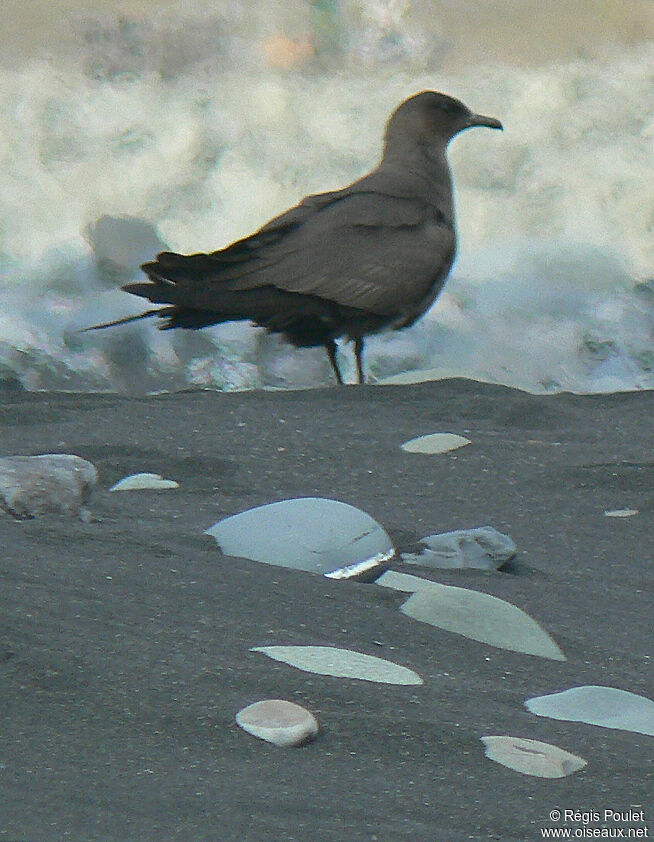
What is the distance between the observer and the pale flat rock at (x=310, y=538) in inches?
79.7

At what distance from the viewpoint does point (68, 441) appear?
9.96 ft

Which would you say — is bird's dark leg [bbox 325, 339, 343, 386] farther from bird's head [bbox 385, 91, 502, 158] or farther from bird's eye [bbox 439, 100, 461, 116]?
bird's eye [bbox 439, 100, 461, 116]

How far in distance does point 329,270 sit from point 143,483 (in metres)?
1.63

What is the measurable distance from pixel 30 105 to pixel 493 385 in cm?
648

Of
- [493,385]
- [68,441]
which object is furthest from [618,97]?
[68,441]

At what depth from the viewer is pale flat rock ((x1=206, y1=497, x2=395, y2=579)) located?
2.02 m

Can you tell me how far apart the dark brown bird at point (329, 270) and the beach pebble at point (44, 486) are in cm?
171

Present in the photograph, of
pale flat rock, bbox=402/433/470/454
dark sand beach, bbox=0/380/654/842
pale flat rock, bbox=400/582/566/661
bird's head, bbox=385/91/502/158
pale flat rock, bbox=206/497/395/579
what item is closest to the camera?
dark sand beach, bbox=0/380/654/842

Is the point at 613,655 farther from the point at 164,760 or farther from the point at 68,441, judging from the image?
the point at 68,441

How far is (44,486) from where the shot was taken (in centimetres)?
214

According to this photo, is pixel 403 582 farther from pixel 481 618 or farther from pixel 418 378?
pixel 418 378

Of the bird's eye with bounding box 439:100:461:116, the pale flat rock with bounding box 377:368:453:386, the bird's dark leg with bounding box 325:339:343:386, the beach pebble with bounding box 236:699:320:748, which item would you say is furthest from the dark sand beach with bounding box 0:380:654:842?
the bird's eye with bounding box 439:100:461:116

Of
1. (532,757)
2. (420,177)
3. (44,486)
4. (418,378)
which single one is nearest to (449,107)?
(420,177)

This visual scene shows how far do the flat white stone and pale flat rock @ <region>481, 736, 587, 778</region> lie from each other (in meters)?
1.37
